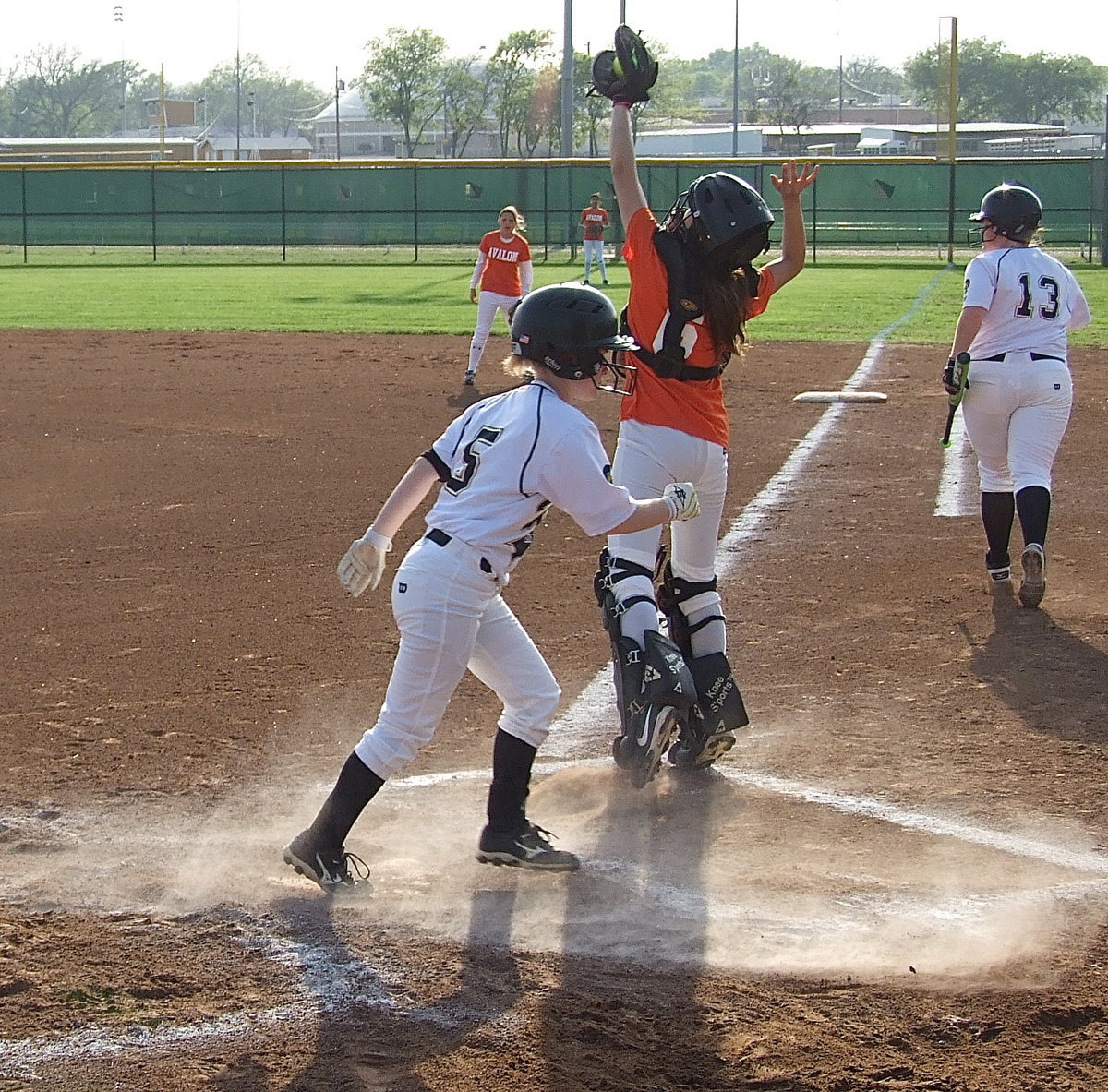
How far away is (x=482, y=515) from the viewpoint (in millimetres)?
4012

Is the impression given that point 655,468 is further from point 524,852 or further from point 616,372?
point 524,852

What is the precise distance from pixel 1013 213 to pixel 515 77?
83.8 meters

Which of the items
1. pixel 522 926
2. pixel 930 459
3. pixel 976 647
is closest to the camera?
pixel 522 926

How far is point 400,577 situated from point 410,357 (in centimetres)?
1309

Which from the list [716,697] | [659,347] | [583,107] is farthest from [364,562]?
Answer: [583,107]

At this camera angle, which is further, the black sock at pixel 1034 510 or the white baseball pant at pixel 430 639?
the black sock at pixel 1034 510

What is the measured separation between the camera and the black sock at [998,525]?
725 centimetres

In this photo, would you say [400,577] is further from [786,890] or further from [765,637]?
[765,637]

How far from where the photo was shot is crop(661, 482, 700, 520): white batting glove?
162 inches

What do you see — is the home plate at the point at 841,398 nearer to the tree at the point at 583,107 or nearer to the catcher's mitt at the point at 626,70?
the catcher's mitt at the point at 626,70

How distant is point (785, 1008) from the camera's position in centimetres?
→ 343

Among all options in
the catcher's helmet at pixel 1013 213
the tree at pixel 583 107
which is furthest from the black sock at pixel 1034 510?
the tree at pixel 583 107

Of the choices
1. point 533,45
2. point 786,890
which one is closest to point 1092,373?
point 786,890

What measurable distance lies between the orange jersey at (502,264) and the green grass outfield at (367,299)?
3.83m
